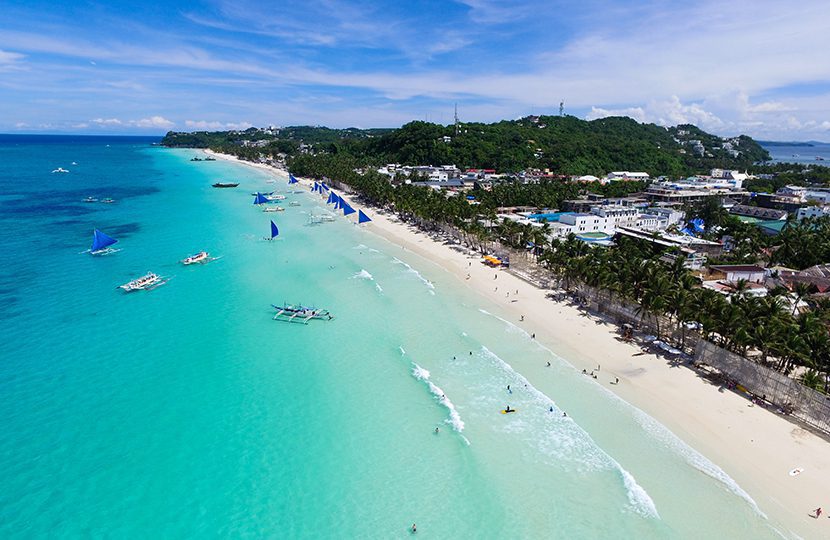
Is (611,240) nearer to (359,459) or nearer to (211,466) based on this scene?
(359,459)

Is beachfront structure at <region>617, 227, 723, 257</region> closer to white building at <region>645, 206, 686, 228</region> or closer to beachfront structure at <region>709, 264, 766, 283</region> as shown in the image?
beachfront structure at <region>709, 264, 766, 283</region>

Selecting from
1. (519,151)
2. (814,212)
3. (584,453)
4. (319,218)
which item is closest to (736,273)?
(584,453)

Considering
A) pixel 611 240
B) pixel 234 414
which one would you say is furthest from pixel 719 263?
pixel 234 414

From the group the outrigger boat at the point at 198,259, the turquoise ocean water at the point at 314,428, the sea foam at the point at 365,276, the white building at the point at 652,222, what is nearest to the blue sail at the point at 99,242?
the turquoise ocean water at the point at 314,428

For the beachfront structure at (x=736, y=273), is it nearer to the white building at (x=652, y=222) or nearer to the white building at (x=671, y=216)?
the white building at (x=652, y=222)

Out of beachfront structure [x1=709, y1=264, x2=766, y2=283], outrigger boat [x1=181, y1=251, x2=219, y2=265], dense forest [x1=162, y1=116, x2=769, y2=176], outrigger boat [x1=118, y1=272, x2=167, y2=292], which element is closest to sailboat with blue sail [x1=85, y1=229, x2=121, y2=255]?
outrigger boat [x1=181, y1=251, x2=219, y2=265]

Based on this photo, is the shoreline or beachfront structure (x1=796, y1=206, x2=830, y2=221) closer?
the shoreline

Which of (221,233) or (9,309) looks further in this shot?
(221,233)
